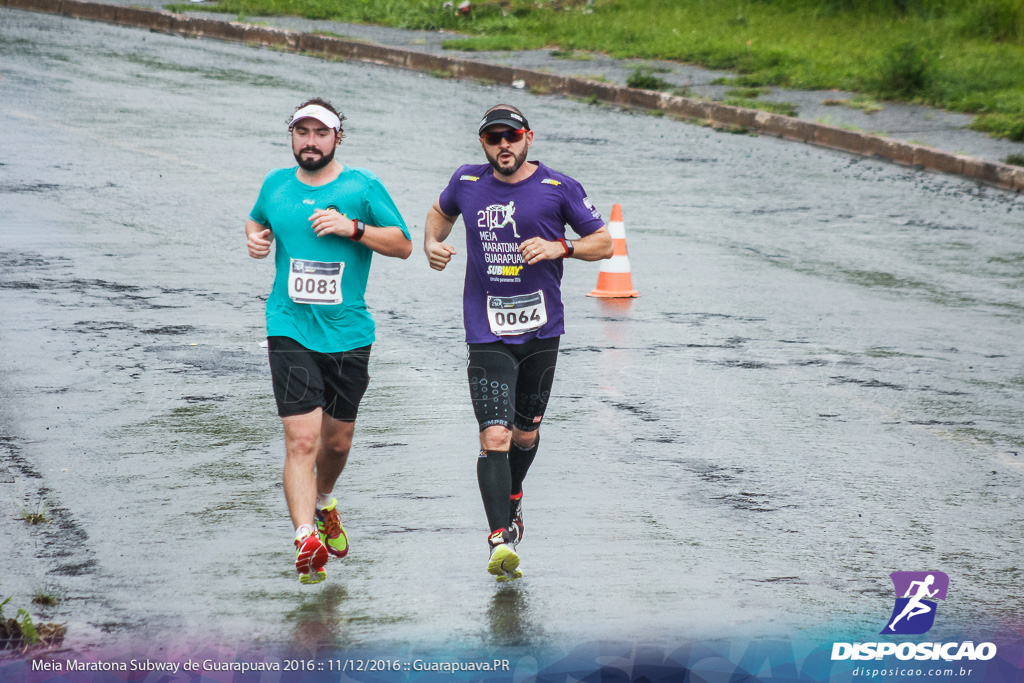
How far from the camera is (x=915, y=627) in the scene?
4539 mm

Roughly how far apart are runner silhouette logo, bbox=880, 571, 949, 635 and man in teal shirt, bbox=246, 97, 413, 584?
81.5 inches

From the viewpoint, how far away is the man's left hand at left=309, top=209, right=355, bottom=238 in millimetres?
4797

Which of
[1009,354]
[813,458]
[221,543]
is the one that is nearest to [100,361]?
[221,543]

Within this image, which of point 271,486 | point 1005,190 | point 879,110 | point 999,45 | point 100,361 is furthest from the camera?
point 999,45

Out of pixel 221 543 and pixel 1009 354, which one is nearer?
pixel 221 543

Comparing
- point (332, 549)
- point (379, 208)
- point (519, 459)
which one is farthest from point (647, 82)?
point (332, 549)

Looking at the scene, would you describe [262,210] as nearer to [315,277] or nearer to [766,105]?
[315,277]

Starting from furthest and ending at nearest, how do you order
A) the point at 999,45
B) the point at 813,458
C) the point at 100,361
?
the point at 999,45
the point at 100,361
the point at 813,458

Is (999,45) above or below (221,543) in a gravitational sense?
above

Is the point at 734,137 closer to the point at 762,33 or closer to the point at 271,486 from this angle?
the point at 762,33

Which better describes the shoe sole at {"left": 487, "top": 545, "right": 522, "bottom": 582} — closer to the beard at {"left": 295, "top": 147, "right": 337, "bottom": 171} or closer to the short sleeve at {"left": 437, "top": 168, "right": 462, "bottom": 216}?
the short sleeve at {"left": 437, "top": 168, "right": 462, "bottom": 216}

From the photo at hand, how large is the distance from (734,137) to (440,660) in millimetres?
14111

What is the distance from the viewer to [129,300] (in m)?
9.04

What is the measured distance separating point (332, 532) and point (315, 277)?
992 millimetres
